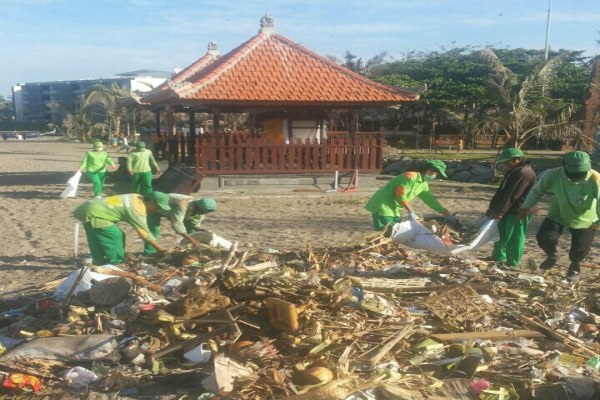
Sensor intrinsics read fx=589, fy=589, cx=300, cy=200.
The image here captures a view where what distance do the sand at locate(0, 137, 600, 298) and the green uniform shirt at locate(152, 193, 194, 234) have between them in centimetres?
153

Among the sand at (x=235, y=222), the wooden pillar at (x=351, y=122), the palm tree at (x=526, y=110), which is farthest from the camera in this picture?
the palm tree at (x=526, y=110)

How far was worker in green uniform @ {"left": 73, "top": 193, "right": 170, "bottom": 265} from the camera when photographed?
21.4 ft

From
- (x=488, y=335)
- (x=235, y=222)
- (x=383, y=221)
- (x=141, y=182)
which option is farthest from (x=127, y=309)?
(x=141, y=182)

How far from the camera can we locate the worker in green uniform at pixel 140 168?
12.7 meters

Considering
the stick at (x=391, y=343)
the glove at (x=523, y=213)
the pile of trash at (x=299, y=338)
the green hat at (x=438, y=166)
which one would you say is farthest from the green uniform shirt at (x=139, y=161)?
the stick at (x=391, y=343)

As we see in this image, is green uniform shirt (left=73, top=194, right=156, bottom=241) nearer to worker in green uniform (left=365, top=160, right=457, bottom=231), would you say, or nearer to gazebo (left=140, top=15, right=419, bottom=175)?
worker in green uniform (left=365, top=160, right=457, bottom=231)

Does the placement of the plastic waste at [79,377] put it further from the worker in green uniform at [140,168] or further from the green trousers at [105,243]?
the worker in green uniform at [140,168]

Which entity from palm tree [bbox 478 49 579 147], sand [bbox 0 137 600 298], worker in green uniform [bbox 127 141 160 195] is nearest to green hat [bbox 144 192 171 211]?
sand [bbox 0 137 600 298]

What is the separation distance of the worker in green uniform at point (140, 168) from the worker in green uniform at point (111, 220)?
20.3 ft

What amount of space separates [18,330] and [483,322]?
150 inches

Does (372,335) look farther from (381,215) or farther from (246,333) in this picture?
(381,215)

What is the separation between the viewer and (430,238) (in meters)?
6.79

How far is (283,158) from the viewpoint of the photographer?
48.5ft

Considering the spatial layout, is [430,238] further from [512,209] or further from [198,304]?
[198,304]
